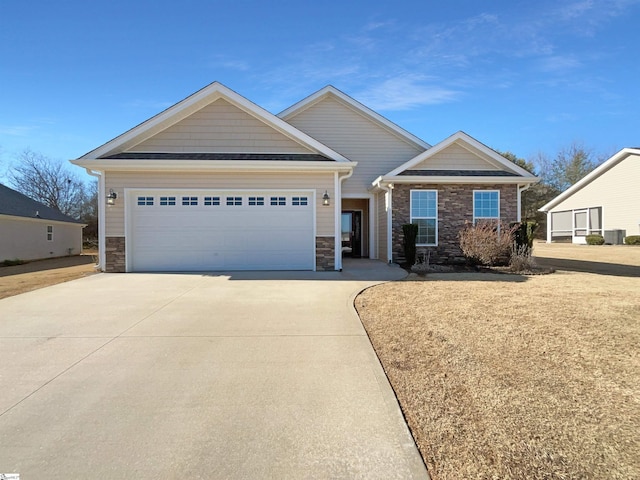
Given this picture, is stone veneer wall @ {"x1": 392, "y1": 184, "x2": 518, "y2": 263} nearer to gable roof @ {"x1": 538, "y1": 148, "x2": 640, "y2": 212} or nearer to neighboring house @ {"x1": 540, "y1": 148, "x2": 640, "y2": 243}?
gable roof @ {"x1": 538, "y1": 148, "x2": 640, "y2": 212}

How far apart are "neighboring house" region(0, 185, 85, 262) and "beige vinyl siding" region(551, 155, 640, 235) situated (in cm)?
3683

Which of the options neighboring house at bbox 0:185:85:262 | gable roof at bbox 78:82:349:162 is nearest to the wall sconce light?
gable roof at bbox 78:82:349:162

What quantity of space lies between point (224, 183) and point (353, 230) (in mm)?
7575

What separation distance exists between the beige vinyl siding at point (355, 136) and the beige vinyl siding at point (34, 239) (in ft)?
52.1

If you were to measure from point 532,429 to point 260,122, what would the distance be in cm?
1153

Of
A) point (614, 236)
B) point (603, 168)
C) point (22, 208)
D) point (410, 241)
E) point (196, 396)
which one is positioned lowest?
point (196, 396)

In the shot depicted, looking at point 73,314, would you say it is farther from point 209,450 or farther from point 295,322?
point 209,450

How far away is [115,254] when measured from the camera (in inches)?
460

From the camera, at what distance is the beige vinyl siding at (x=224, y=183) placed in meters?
11.7

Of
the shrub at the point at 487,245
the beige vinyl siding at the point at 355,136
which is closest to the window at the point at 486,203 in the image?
the shrub at the point at 487,245

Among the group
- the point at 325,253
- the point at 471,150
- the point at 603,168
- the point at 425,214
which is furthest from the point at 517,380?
the point at 603,168

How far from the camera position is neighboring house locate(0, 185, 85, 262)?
19.5m

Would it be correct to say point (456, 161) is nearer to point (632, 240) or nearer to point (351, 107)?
point (351, 107)

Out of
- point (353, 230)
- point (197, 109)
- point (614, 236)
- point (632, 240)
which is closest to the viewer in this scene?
point (197, 109)
